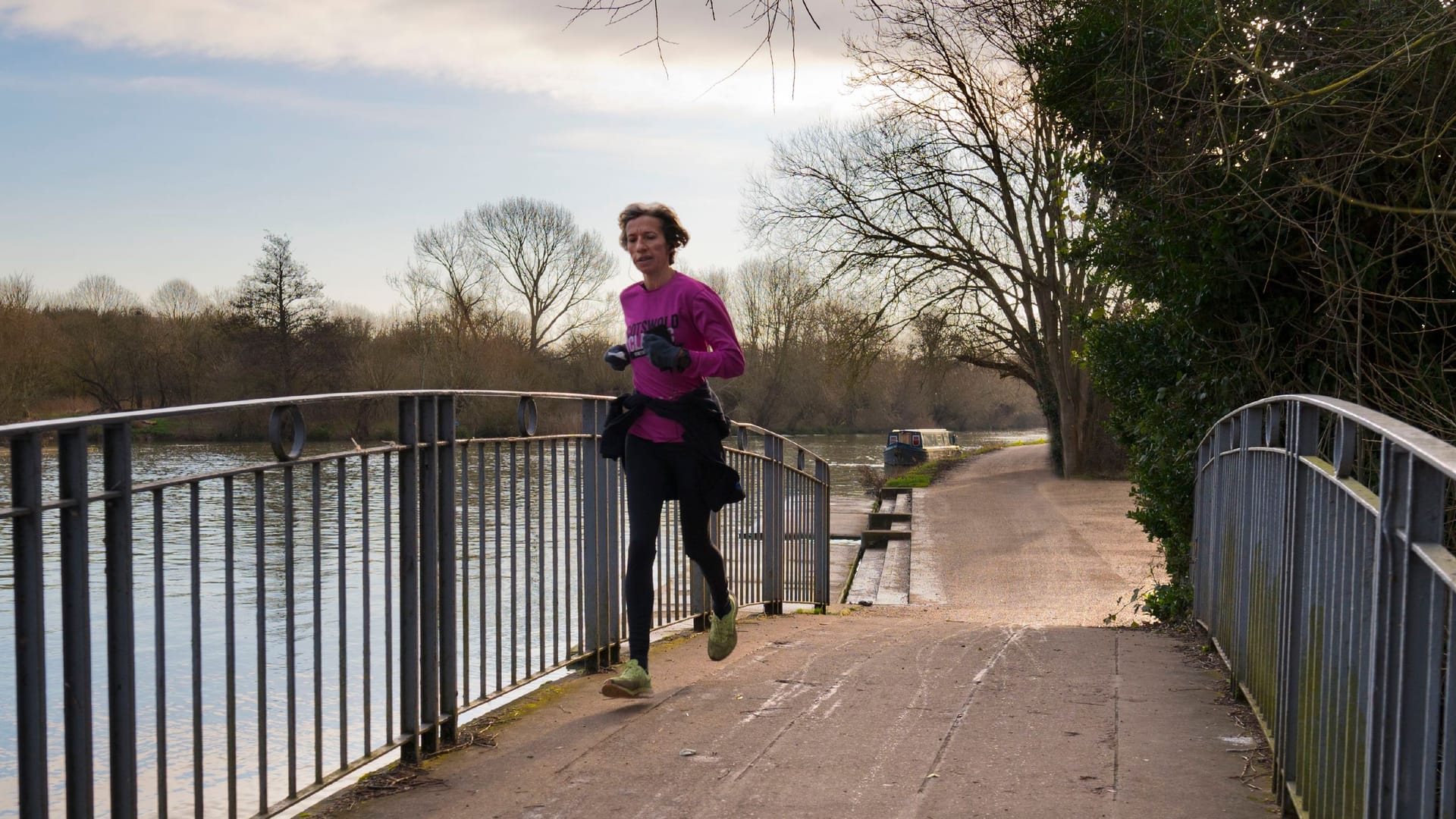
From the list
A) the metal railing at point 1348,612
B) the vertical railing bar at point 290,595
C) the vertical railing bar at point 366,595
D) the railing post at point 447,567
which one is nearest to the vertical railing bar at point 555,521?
the railing post at point 447,567

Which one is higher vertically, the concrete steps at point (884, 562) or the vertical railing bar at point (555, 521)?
the vertical railing bar at point (555, 521)

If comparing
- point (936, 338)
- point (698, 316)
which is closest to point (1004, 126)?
point (936, 338)

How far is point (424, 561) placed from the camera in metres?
3.76

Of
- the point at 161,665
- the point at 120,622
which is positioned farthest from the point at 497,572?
the point at 120,622

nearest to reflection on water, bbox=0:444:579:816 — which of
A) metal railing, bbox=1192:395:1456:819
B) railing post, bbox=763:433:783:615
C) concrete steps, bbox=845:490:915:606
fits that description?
metal railing, bbox=1192:395:1456:819

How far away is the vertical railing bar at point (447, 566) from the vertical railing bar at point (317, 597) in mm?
522

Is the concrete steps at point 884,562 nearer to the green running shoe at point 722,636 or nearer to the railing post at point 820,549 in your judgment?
the railing post at point 820,549

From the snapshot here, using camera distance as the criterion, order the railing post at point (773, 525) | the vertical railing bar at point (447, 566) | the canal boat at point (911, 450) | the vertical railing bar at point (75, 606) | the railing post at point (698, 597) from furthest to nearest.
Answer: the canal boat at point (911, 450)
the railing post at point (773, 525)
the railing post at point (698, 597)
the vertical railing bar at point (447, 566)
the vertical railing bar at point (75, 606)

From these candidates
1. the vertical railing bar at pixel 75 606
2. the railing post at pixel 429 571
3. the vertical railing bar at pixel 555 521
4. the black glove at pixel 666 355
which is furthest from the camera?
the vertical railing bar at pixel 555 521

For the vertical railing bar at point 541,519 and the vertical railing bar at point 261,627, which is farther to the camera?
the vertical railing bar at point 541,519

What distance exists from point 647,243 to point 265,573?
6.33 feet

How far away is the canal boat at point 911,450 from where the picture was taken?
42.7m

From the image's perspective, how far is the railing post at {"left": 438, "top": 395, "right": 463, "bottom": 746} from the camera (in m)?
3.89

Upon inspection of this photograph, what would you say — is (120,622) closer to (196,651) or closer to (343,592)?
(196,651)
